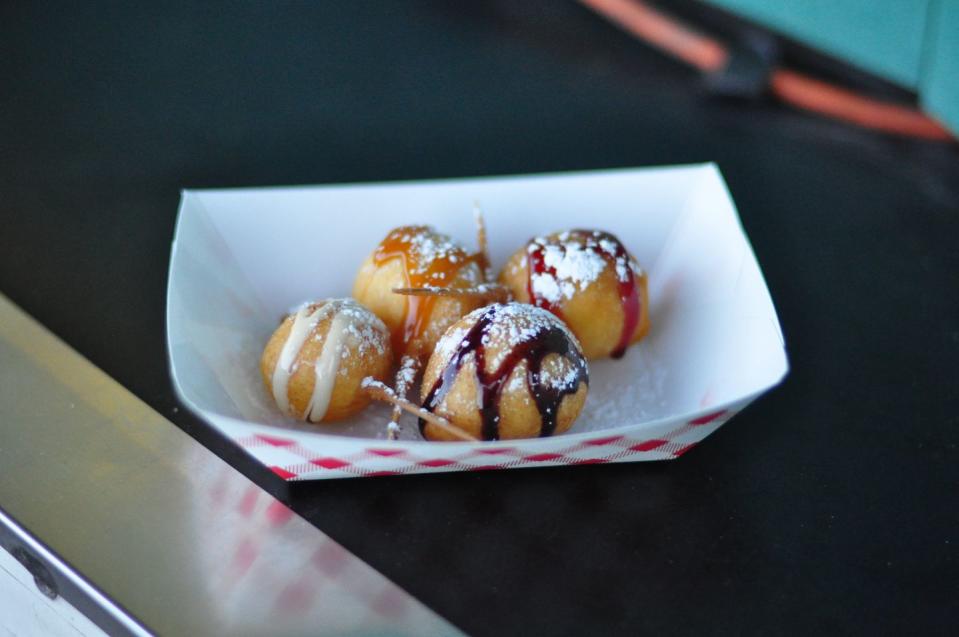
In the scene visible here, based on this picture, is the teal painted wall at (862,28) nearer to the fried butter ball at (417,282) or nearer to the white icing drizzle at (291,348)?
the fried butter ball at (417,282)

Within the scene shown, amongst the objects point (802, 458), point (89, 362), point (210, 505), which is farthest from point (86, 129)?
point (802, 458)

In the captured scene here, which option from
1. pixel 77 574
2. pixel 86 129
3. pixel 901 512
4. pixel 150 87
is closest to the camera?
pixel 77 574

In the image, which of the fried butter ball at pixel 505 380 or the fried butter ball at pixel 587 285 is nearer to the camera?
the fried butter ball at pixel 505 380

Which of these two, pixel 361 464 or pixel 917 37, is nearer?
pixel 361 464

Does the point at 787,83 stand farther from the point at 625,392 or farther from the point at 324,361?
the point at 324,361

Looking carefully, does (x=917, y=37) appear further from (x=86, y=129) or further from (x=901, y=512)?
(x=86, y=129)

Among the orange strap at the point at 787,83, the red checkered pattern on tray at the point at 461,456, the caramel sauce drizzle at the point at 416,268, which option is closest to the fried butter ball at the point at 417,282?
the caramel sauce drizzle at the point at 416,268
